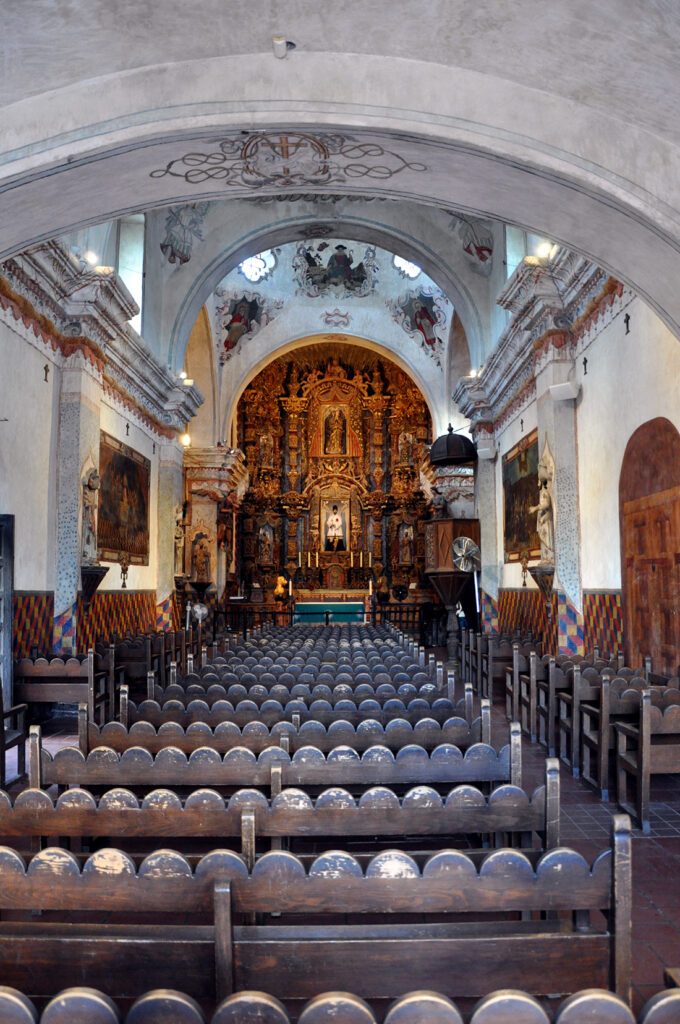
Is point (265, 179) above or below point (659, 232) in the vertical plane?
above

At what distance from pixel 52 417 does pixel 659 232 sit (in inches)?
284

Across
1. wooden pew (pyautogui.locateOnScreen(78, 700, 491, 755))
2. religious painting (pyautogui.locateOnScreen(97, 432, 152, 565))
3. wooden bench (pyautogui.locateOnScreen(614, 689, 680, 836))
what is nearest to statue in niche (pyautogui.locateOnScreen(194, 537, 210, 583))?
religious painting (pyautogui.locateOnScreen(97, 432, 152, 565))

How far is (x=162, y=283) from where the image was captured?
A: 14.2m

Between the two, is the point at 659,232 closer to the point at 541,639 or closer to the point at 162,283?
the point at 541,639

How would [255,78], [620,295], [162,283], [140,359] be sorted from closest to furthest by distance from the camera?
1. [255,78]
2. [620,295]
3. [140,359]
4. [162,283]

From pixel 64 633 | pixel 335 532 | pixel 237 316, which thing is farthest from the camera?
pixel 335 532

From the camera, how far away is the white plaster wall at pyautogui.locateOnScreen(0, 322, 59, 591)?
8.04 m

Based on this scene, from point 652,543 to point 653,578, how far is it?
34cm

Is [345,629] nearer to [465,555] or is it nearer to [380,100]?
[465,555]

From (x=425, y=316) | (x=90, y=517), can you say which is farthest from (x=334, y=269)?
(x=90, y=517)

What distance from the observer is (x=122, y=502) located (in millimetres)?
12016

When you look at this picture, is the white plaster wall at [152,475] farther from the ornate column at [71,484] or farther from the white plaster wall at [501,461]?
the white plaster wall at [501,461]

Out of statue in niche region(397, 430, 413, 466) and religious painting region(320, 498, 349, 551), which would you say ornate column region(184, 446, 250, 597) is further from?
statue in niche region(397, 430, 413, 466)

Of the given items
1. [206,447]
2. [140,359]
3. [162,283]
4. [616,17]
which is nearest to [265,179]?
[616,17]
